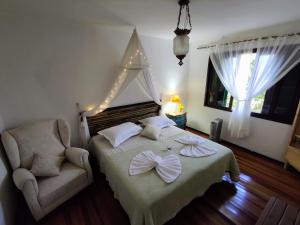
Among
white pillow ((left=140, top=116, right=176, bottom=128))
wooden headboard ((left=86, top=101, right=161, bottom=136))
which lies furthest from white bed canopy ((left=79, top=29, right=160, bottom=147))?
white pillow ((left=140, top=116, right=176, bottom=128))

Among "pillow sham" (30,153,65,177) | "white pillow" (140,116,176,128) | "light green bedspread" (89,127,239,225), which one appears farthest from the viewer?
"white pillow" (140,116,176,128)

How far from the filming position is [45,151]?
2.02 m

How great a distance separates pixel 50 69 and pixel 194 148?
8.35ft

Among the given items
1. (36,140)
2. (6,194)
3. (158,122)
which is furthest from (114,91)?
(6,194)

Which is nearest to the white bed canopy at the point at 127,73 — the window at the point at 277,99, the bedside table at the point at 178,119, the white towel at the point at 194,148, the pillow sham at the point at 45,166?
the pillow sham at the point at 45,166

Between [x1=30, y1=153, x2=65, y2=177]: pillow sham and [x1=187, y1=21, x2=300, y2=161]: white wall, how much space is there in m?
3.55

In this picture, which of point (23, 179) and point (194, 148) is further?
point (194, 148)

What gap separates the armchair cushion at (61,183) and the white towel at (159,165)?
2.60ft

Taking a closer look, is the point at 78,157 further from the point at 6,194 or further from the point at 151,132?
the point at 151,132

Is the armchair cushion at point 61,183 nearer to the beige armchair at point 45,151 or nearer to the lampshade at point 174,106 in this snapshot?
the beige armchair at point 45,151

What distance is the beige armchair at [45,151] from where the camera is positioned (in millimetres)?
1632

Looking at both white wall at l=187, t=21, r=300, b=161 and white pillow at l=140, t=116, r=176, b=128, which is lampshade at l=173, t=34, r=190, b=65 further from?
white wall at l=187, t=21, r=300, b=161

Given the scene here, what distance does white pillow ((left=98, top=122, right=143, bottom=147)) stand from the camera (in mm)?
2416

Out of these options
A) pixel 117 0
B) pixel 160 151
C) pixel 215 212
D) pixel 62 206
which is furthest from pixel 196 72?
pixel 62 206
